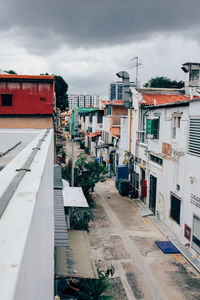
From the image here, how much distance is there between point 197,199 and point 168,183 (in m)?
3.70

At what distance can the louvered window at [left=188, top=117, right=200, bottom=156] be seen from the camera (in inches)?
514

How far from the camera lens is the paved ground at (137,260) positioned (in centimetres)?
1069

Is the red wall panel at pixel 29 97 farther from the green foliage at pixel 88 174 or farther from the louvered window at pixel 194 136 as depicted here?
the louvered window at pixel 194 136

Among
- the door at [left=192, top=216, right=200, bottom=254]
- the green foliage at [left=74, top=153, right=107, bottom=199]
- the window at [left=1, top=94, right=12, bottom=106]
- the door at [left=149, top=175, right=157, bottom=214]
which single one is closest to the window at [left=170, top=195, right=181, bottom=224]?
the door at [left=192, top=216, right=200, bottom=254]

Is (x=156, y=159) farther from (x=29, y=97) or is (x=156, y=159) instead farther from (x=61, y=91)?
Result: (x=61, y=91)

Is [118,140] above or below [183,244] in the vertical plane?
above

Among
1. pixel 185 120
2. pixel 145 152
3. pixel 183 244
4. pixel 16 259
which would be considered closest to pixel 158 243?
pixel 183 244

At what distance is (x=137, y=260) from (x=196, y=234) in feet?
9.83

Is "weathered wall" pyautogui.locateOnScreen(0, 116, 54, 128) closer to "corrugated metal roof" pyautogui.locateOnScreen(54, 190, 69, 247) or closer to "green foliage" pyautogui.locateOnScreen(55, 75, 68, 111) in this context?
"corrugated metal roof" pyautogui.locateOnScreen(54, 190, 69, 247)

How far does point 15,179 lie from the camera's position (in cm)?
260

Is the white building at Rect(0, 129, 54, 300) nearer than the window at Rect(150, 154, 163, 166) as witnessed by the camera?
Yes

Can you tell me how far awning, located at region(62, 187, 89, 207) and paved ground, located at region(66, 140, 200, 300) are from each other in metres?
3.08

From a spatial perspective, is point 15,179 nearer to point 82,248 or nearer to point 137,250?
point 82,248

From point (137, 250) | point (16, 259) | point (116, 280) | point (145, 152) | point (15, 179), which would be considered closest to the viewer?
point (16, 259)
